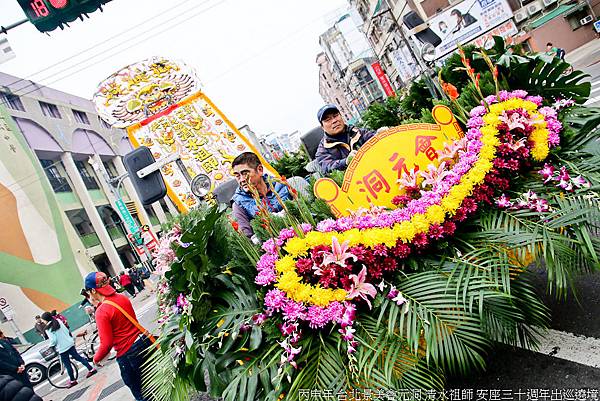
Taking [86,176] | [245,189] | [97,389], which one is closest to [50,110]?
[86,176]

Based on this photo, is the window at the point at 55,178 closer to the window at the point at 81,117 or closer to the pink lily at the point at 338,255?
the window at the point at 81,117

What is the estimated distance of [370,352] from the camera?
1706 mm

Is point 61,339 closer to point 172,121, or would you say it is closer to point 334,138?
point 172,121

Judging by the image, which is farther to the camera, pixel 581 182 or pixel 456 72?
pixel 456 72

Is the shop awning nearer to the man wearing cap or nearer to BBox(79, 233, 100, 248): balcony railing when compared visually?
the man wearing cap

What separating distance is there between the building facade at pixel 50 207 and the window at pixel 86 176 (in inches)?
3.8

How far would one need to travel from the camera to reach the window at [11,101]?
71.8ft

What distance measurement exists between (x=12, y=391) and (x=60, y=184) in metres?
24.6

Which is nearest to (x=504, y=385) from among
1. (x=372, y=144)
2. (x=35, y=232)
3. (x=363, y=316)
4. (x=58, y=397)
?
(x=363, y=316)

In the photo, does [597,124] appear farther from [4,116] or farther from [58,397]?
[4,116]

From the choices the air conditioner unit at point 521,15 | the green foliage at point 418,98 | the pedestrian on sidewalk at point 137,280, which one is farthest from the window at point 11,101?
the air conditioner unit at point 521,15

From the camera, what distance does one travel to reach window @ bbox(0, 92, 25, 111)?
21891 mm

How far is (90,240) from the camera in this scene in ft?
80.7

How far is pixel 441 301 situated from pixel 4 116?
25870 millimetres
